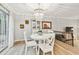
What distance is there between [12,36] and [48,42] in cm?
84

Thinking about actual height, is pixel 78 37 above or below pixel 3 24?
below

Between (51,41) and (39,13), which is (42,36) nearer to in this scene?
(51,41)

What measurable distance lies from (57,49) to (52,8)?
0.92 metres

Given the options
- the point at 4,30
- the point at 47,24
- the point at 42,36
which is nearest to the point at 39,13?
the point at 47,24

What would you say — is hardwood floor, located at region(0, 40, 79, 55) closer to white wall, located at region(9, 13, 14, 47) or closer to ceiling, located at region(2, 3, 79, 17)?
white wall, located at region(9, 13, 14, 47)

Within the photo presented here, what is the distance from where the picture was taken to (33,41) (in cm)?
246

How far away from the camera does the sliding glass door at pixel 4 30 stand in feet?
7.62

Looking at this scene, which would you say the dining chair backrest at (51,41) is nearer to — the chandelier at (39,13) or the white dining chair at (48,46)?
the white dining chair at (48,46)

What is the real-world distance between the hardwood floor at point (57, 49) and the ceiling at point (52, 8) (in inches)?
26.3

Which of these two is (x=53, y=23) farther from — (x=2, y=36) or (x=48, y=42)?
(x=2, y=36)
